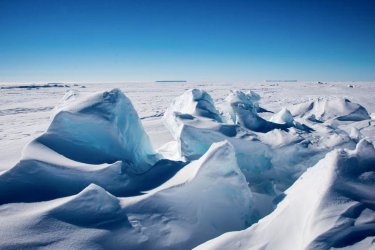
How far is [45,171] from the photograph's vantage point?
10.9 ft

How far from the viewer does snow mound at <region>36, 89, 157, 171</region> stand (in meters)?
4.04

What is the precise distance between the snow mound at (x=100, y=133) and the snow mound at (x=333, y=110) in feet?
21.8

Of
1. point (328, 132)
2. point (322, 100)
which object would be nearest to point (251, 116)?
point (328, 132)

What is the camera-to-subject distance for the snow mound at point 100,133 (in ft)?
13.3

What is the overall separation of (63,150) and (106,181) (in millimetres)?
801

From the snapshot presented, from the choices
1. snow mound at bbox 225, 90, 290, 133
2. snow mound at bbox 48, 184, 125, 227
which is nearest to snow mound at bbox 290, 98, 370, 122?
snow mound at bbox 225, 90, 290, 133

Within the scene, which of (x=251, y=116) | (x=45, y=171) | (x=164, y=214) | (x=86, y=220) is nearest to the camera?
(x=86, y=220)

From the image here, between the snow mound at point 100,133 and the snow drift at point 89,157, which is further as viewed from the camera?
the snow mound at point 100,133

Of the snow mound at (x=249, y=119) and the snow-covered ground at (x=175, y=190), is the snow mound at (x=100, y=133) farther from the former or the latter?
the snow mound at (x=249, y=119)

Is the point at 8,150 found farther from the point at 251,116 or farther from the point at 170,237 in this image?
the point at 251,116

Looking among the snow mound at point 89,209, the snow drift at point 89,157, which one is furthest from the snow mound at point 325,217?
the snow drift at point 89,157

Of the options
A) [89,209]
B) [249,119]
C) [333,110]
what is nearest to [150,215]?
[89,209]

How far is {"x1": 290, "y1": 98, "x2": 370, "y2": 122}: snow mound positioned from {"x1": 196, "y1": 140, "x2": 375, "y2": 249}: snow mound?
7.09 m

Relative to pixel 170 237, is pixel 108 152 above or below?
above
